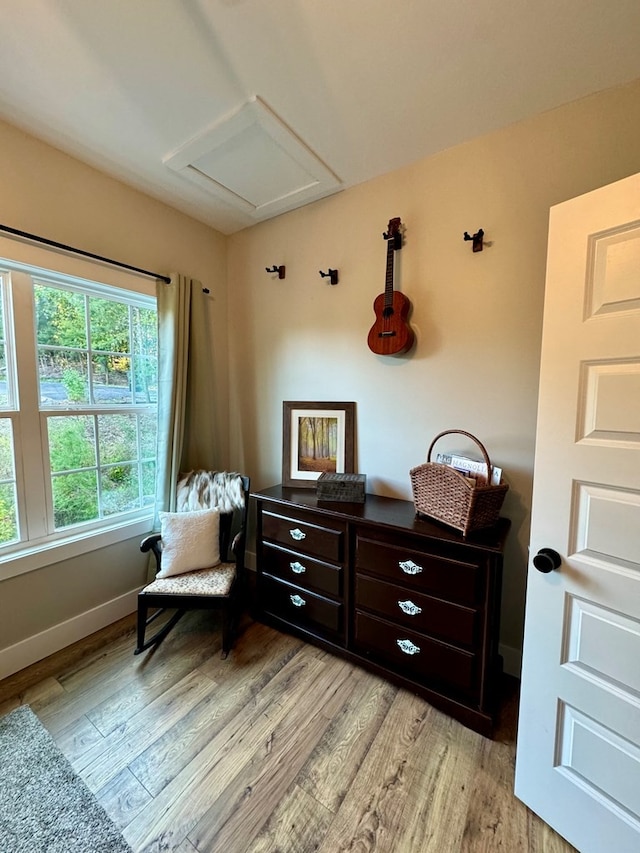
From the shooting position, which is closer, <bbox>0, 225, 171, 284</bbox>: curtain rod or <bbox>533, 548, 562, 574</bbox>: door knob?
<bbox>533, 548, 562, 574</bbox>: door knob

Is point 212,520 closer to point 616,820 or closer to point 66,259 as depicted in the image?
point 66,259

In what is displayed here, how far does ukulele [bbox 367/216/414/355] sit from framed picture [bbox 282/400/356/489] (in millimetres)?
459

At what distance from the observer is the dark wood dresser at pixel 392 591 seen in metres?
1.39

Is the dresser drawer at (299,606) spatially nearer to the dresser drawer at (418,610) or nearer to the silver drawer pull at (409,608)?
the dresser drawer at (418,610)

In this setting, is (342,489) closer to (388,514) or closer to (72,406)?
(388,514)

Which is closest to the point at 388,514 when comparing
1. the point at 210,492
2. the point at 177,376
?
the point at 210,492

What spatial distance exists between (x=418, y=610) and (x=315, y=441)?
3.72ft

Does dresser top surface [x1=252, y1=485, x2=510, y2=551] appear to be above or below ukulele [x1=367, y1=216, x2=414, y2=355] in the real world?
below

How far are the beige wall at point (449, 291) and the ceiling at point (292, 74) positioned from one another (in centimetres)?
15

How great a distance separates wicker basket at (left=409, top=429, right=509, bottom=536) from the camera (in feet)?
4.59

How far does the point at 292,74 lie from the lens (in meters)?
1.32

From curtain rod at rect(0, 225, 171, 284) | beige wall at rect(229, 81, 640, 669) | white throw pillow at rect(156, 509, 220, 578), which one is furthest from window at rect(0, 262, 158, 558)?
beige wall at rect(229, 81, 640, 669)

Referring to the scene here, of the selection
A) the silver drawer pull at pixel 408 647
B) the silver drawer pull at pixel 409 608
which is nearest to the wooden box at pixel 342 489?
the silver drawer pull at pixel 409 608

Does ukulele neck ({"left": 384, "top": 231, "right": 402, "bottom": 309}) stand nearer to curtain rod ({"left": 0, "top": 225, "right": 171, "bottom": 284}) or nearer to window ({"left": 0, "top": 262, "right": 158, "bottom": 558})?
curtain rod ({"left": 0, "top": 225, "right": 171, "bottom": 284})
